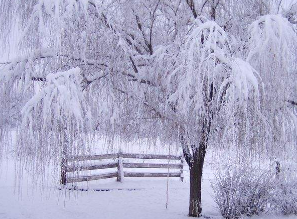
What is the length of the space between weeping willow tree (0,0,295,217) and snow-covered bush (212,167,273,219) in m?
1.56

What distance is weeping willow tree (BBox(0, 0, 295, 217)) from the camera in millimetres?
4523

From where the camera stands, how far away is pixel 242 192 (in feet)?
27.8

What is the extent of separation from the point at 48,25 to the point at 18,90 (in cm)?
118

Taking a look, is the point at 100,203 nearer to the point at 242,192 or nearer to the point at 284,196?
the point at 242,192

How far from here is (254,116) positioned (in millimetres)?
5316

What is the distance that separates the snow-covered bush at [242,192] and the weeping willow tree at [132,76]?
1560 mm

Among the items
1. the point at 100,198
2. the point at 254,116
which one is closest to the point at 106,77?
the point at 254,116

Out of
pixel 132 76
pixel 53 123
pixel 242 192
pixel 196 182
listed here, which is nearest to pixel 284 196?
pixel 242 192

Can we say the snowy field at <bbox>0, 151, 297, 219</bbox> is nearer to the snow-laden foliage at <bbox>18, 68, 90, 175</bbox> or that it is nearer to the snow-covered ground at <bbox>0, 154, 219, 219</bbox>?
the snow-covered ground at <bbox>0, 154, 219, 219</bbox>

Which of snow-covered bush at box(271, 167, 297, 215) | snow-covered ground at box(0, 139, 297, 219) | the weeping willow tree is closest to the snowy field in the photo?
snow-covered ground at box(0, 139, 297, 219)

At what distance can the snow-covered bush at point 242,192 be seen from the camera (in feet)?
27.7

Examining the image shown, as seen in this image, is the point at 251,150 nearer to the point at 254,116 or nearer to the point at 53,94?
the point at 254,116

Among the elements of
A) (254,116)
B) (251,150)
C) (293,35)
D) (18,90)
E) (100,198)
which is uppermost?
(293,35)

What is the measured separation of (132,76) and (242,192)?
418cm
